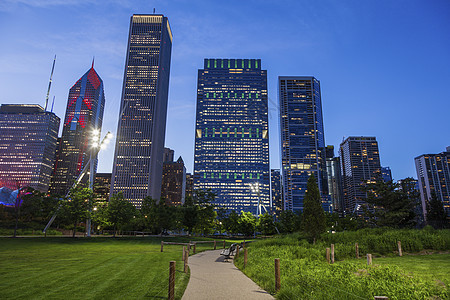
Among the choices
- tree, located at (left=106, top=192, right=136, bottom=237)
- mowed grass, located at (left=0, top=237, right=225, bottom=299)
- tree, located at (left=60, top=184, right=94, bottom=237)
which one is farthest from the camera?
tree, located at (left=106, top=192, right=136, bottom=237)

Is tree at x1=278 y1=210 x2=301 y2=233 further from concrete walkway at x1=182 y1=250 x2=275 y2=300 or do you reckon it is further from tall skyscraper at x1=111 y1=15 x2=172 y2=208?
tall skyscraper at x1=111 y1=15 x2=172 y2=208

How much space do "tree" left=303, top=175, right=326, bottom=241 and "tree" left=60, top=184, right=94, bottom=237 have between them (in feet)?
112

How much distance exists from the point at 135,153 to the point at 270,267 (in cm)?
18709

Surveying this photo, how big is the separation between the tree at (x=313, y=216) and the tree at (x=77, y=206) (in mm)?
34144

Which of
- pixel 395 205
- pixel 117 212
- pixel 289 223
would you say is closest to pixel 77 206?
pixel 117 212

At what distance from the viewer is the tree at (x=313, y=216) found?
23.8m

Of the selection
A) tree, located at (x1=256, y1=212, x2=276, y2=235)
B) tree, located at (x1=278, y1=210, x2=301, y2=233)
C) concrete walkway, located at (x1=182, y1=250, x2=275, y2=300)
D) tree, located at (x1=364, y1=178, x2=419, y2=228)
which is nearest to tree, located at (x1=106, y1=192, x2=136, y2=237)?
tree, located at (x1=256, y1=212, x2=276, y2=235)

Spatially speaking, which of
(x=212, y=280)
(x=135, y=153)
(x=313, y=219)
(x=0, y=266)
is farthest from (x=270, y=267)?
(x=135, y=153)

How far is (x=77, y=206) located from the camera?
4084 centimetres

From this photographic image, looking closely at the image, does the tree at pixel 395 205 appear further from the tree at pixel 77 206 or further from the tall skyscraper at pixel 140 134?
the tall skyscraper at pixel 140 134

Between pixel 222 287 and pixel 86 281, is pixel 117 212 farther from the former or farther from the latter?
pixel 222 287

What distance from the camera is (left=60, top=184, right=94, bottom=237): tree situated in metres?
40.0

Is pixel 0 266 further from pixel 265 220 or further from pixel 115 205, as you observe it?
pixel 265 220

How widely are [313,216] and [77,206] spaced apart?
3599cm
